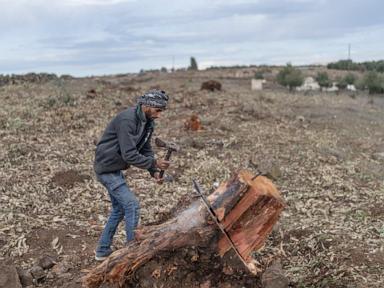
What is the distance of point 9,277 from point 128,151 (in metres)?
1.64

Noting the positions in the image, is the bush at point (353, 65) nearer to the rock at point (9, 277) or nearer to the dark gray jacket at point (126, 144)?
the dark gray jacket at point (126, 144)

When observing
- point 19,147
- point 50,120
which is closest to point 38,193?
point 19,147

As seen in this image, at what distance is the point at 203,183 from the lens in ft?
30.4

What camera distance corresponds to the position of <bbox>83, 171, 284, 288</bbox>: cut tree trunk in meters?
4.64

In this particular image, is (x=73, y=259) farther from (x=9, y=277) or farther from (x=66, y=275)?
Answer: (x=9, y=277)

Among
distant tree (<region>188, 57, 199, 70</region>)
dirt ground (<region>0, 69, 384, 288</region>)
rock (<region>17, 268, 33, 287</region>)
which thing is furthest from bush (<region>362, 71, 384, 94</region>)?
rock (<region>17, 268, 33, 287</region>)

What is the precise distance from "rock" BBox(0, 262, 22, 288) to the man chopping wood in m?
1.02

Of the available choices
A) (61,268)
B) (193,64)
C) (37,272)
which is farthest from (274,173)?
(193,64)

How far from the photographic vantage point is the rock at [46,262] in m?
5.90

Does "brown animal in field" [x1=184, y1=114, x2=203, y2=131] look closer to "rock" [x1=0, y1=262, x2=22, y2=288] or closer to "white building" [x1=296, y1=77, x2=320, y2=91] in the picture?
"rock" [x1=0, y1=262, x2=22, y2=288]

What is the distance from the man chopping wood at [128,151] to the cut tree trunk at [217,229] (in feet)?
1.72

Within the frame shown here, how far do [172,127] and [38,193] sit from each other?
5969 millimetres

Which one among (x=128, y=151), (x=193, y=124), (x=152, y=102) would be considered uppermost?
(x=152, y=102)

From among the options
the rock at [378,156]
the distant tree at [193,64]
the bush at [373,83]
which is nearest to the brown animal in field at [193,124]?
the rock at [378,156]
